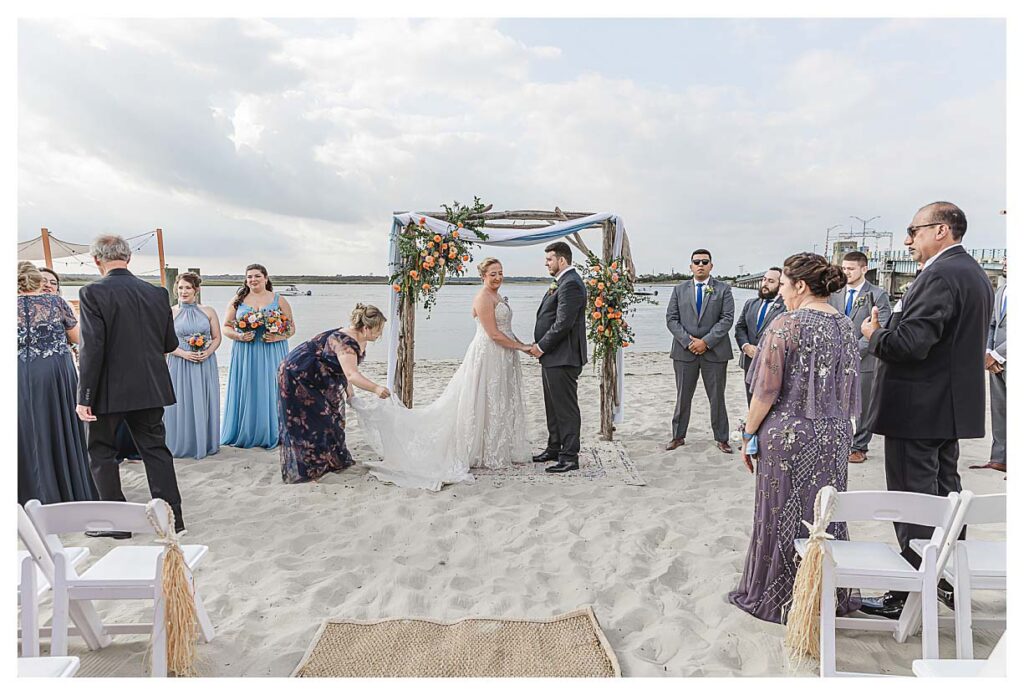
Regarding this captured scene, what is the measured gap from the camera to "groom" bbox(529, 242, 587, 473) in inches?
206

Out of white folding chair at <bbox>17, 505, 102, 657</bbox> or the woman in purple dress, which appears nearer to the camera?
A: white folding chair at <bbox>17, 505, 102, 657</bbox>

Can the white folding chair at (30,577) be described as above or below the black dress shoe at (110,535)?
above

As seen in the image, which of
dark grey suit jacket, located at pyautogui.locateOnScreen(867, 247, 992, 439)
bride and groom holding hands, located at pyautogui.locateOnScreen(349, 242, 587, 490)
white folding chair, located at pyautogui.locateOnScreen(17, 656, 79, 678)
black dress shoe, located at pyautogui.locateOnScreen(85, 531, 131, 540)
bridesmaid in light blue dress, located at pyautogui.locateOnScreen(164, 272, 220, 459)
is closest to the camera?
white folding chair, located at pyautogui.locateOnScreen(17, 656, 79, 678)

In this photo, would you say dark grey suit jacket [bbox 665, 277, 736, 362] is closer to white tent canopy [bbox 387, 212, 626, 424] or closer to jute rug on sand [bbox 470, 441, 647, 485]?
white tent canopy [bbox 387, 212, 626, 424]

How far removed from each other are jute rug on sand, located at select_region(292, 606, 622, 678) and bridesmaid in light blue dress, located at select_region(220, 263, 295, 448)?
3466 millimetres

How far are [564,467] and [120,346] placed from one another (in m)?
3.33

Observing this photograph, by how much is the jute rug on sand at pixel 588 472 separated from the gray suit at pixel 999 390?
10.1ft

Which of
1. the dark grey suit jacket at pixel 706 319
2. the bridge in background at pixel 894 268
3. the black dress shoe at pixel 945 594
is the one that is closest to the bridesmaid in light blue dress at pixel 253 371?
the dark grey suit jacket at pixel 706 319

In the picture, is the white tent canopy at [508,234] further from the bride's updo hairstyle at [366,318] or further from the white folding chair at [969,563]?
the white folding chair at [969,563]

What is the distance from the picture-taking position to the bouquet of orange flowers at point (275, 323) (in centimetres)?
568

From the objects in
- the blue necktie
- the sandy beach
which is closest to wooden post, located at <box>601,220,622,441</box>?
the sandy beach

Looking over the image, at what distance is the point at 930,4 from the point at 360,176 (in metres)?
8.52
